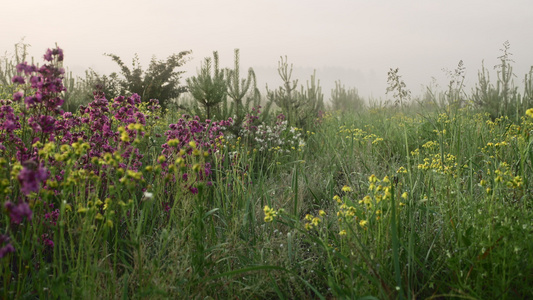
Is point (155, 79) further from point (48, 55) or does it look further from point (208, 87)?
point (48, 55)

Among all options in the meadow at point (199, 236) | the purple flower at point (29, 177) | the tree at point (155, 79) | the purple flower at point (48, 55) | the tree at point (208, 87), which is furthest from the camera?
the tree at point (155, 79)

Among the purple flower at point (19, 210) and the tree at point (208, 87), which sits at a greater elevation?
the tree at point (208, 87)

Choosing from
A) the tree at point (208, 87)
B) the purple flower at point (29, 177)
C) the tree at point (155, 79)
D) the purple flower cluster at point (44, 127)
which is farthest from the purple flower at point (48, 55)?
the tree at point (155, 79)

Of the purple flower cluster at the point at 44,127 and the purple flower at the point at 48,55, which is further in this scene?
the purple flower at the point at 48,55

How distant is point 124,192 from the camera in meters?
2.77

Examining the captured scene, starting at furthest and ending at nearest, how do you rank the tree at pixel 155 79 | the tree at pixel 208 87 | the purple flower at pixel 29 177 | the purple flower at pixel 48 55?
the tree at pixel 155 79, the tree at pixel 208 87, the purple flower at pixel 48 55, the purple flower at pixel 29 177

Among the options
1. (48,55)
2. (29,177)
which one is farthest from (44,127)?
(29,177)

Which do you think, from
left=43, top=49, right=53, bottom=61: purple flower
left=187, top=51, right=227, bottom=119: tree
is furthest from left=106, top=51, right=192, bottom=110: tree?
left=43, top=49, right=53, bottom=61: purple flower

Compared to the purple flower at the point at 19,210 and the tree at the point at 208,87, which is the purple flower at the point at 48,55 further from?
the tree at the point at 208,87

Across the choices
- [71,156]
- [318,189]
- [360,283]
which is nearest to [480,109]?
[318,189]

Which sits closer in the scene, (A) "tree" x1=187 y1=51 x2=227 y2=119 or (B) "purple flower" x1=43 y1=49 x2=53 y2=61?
(B) "purple flower" x1=43 y1=49 x2=53 y2=61

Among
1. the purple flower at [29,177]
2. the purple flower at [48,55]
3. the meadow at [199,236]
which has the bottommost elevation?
the meadow at [199,236]

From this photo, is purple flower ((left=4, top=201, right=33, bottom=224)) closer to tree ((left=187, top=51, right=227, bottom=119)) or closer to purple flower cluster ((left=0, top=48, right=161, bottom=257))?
purple flower cluster ((left=0, top=48, right=161, bottom=257))

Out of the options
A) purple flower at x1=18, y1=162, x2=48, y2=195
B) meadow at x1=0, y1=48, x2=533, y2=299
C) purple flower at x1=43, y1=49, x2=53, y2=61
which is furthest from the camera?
purple flower at x1=43, y1=49, x2=53, y2=61
